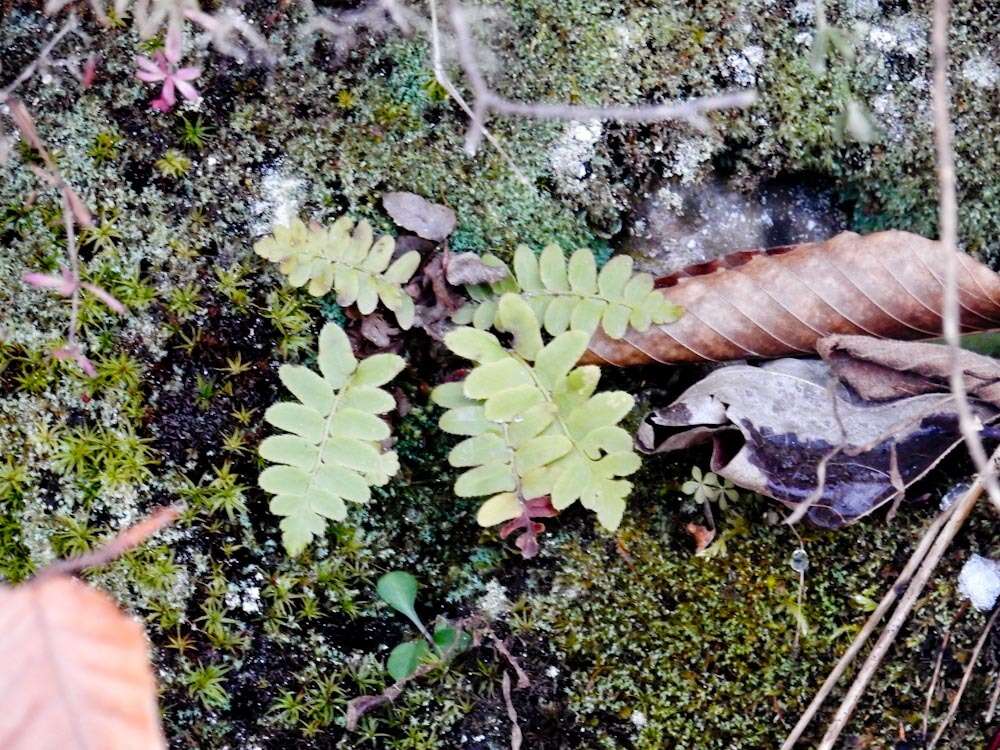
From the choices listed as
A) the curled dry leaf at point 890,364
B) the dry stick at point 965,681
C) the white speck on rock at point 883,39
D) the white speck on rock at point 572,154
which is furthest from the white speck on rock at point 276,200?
the dry stick at point 965,681

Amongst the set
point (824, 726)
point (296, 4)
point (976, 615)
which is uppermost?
point (296, 4)

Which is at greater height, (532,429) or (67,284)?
(67,284)

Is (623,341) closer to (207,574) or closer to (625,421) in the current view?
(625,421)

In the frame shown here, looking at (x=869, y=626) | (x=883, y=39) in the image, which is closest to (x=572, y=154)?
(x=883, y=39)

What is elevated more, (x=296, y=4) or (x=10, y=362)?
(x=296, y=4)

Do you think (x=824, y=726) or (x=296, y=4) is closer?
(x=824, y=726)

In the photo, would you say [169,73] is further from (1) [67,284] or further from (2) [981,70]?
(2) [981,70]

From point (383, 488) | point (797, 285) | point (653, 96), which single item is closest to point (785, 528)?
point (797, 285)
